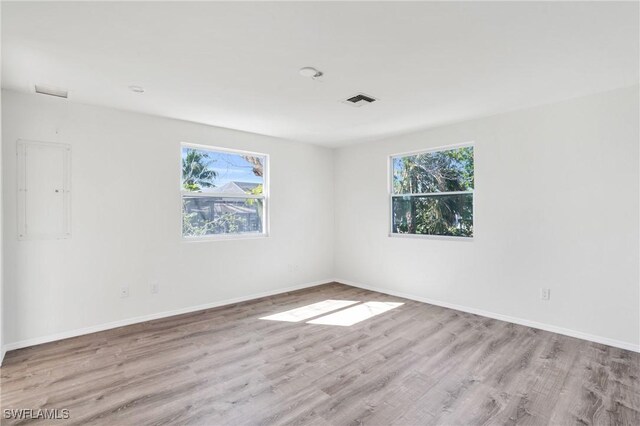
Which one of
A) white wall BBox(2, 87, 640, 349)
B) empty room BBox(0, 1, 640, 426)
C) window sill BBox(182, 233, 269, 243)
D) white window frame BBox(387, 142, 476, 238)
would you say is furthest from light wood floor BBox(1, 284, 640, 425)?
white window frame BBox(387, 142, 476, 238)

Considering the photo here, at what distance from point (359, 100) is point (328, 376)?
2.57m

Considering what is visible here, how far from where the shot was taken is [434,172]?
4.37 meters

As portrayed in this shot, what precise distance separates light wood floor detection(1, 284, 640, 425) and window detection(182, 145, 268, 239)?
4.36ft

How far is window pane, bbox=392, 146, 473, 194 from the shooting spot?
4.05 meters

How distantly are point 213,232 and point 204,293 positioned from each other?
819mm

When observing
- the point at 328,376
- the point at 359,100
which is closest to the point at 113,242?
the point at 328,376

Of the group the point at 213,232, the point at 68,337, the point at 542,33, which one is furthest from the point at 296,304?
the point at 542,33

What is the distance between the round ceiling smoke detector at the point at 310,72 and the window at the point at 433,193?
241 centimetres

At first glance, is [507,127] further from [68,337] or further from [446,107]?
[68,337]

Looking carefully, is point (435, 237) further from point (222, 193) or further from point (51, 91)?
point (51, 91)

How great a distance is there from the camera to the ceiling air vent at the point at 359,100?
3088mm

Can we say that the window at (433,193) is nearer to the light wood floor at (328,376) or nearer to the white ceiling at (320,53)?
the white ceiling at (320,53)

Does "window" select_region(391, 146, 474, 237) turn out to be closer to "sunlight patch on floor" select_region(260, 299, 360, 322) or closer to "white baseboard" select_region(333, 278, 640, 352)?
"white baseboard" select_region(333, 278, 640, 352)

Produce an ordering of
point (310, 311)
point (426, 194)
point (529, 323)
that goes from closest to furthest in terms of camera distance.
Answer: point (529, 323) < point (310, 311) < point (426, 194)
